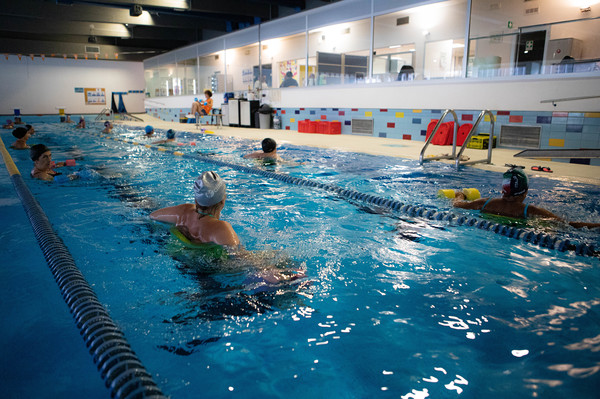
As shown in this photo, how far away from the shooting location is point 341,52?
13.8 meters

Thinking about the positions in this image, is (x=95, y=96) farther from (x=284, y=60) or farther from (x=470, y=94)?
(x=470, y=94)

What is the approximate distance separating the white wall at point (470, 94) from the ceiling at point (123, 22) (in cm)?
332

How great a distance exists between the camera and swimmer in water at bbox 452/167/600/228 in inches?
134

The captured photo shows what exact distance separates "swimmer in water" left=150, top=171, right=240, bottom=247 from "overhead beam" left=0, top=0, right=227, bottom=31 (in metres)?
15.7

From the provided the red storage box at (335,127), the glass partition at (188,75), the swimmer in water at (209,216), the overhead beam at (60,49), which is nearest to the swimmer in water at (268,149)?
the swimmer in water at (209,216)

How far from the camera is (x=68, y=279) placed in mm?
2373

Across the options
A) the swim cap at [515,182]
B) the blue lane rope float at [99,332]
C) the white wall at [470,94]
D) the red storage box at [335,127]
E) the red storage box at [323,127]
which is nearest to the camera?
the blue lane rope float at [99,332]

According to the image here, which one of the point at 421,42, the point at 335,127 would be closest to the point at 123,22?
the point at 335,127

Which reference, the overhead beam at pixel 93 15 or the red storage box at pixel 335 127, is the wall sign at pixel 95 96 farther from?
the red storage box at pixel 335 127

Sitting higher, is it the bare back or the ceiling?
the ceiling

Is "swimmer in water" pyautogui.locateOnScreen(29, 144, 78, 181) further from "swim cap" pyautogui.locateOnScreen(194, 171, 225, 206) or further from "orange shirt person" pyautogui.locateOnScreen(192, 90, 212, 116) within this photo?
"orange shirt person" pyautogui.locateOnScreen(192, 90, 212, 116)

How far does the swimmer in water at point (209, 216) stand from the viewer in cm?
262

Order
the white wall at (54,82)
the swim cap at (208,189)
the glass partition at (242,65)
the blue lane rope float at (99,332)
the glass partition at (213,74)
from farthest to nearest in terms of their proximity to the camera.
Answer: the white wall at (54,82)
the glass partition at (213,74)
the glass partition at (242,65)
the swim cap at (208,189)
the blue lane rope float at (99,332)

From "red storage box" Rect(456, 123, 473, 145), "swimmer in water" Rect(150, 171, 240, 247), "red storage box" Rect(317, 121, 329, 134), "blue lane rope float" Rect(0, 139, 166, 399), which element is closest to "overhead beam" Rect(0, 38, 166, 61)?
"red storage box" Rect(317, 121, 329, 134)
